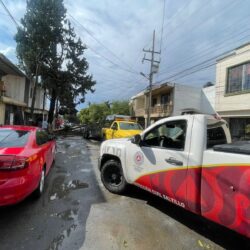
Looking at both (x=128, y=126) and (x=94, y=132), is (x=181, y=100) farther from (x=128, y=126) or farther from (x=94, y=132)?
(x=128, y=126)

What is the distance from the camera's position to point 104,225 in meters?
4.03

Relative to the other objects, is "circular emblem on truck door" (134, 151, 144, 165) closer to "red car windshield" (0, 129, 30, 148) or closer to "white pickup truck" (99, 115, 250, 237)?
"white pickup truck" (99, 115, 250, 237)

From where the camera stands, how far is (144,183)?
15.8 ft

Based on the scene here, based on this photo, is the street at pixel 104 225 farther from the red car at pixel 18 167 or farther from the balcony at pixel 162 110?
the balcony at pixel 162 110

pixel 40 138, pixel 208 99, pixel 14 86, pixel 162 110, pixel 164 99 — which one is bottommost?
pixel 40 138

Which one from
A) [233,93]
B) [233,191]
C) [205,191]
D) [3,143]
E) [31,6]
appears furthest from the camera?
[31,6]

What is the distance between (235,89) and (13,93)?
1839 centimetres

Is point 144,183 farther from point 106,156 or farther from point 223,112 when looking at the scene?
point 223,112

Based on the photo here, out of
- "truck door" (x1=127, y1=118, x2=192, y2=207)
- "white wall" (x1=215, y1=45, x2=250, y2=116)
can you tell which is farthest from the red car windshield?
"white wall" (x1=215, y1=45, x2=250, y2=116)

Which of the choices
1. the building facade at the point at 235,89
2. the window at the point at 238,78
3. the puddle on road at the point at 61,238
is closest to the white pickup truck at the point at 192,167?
the puddle on road at the point at 61,238

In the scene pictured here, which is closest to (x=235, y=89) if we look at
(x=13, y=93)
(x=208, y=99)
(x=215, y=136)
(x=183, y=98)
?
(x=208, y=99)

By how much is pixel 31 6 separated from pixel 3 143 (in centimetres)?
2840

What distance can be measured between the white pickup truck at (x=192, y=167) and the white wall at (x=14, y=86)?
62.7 ft

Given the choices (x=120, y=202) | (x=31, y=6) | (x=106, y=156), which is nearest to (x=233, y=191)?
(x=120, y=202)
